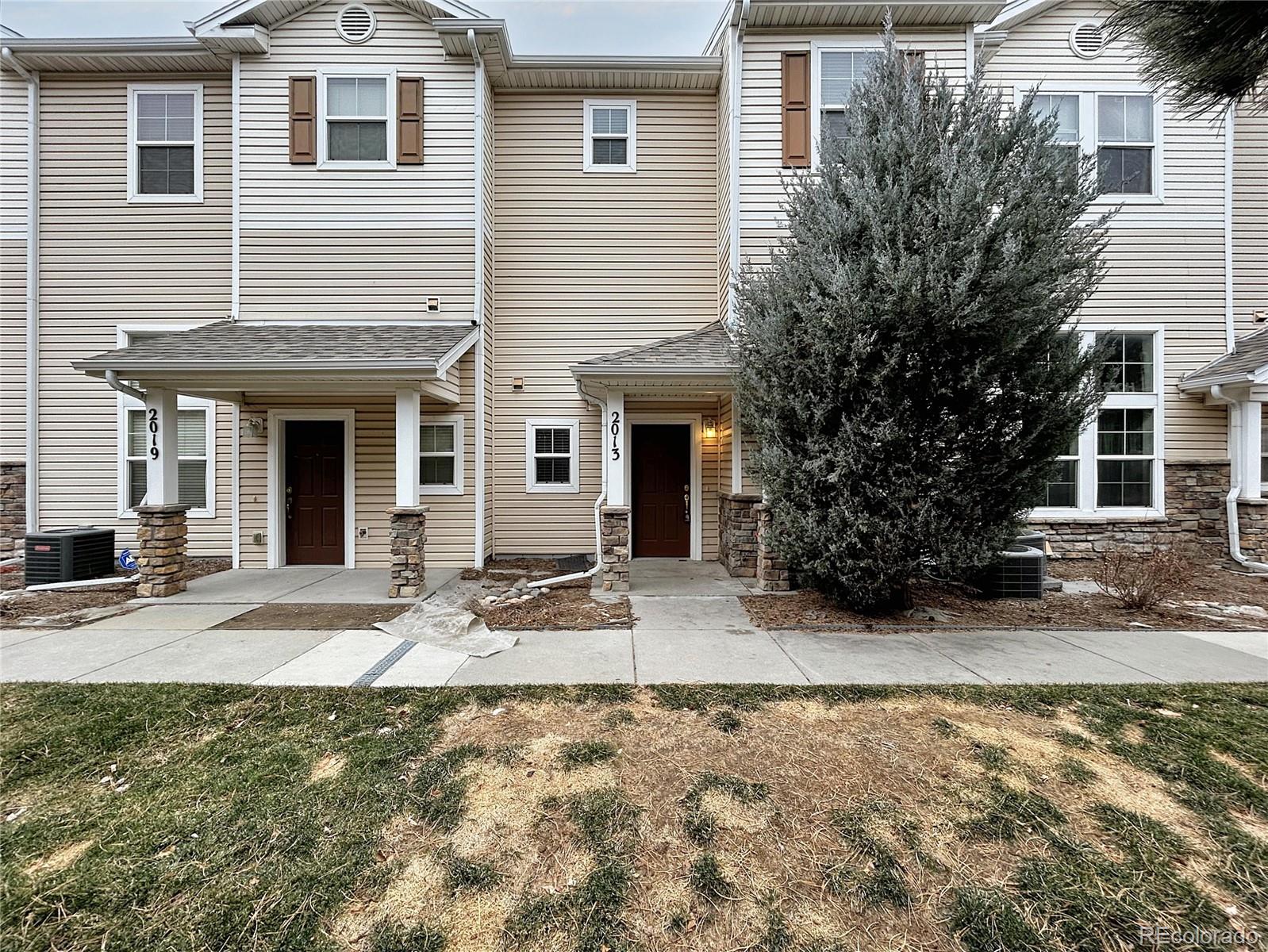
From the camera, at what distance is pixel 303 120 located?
7.56 m

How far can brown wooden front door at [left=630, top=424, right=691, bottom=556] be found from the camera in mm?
8641

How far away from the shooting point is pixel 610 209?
848 cm

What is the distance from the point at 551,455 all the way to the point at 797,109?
20.9ft

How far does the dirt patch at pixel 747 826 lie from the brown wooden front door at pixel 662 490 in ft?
17.4

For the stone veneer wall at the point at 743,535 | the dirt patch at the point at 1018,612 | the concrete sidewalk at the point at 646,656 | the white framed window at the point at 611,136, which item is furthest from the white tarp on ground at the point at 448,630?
the white framed window at the point at 611,136

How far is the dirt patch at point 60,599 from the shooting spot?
17.7 ft

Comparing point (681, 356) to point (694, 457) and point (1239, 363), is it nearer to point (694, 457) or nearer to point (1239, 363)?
point (694, 457)

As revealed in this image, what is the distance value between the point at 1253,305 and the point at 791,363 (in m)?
9.01

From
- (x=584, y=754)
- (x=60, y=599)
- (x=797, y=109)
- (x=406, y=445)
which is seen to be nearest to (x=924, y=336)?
(x=584, y=754)

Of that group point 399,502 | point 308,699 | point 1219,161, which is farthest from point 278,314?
point 1219,161

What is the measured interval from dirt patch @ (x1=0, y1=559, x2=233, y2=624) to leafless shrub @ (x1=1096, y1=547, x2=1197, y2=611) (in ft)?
38.1

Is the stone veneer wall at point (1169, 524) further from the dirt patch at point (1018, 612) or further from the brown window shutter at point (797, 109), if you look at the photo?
the brown window shutter at point (797, 109)

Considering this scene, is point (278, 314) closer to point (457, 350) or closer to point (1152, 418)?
point (457, 350)

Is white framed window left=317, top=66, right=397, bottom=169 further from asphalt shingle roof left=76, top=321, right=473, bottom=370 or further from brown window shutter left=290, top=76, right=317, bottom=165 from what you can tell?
asphalt shingle roof left=76, top=321, right=473, bottom=370
